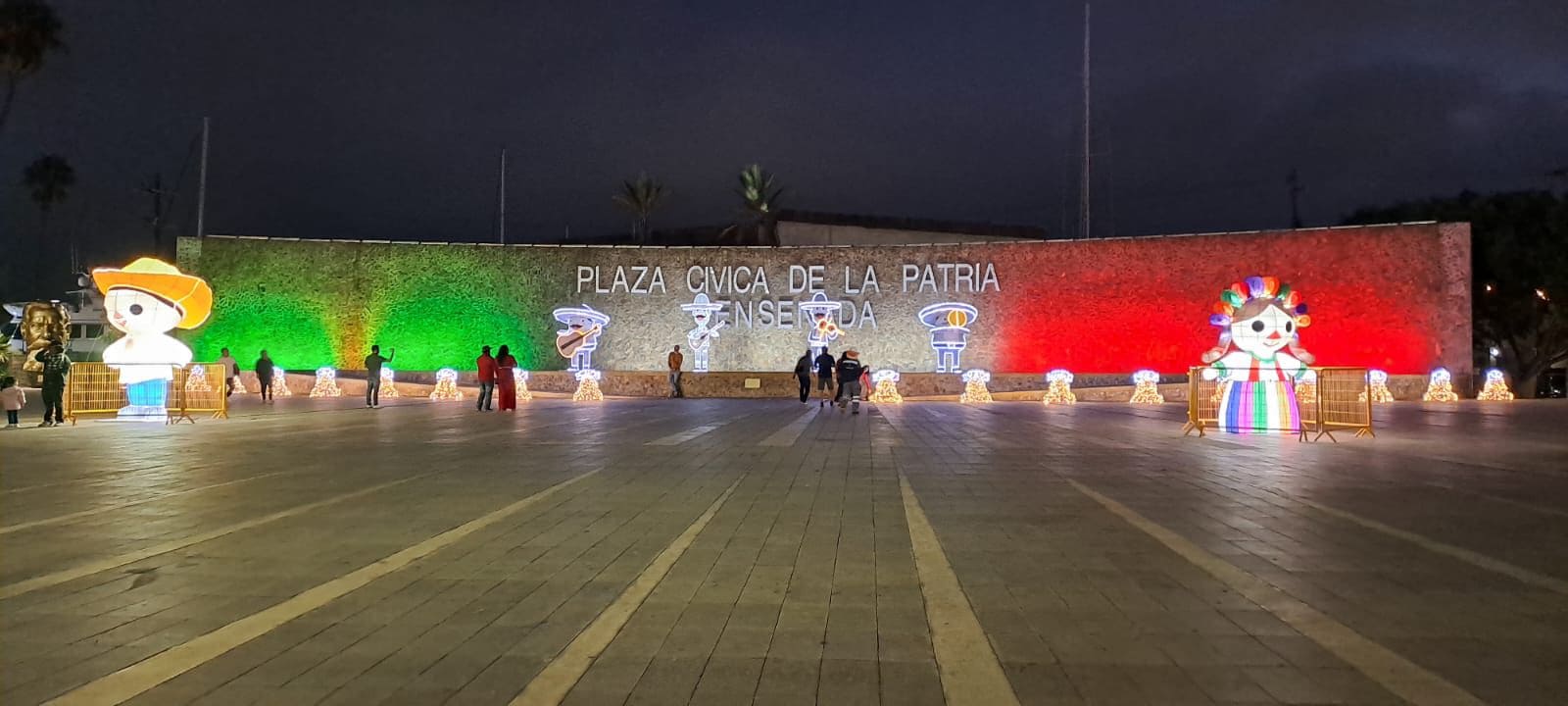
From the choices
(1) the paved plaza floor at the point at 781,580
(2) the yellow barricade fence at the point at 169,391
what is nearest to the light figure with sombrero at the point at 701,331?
(2) the yellow barricade fence at the point at 169,391

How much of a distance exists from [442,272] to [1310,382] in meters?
24.6

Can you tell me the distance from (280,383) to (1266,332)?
26056 mm

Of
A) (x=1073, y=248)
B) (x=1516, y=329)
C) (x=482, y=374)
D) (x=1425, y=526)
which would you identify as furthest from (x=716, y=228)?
(x=1425, y=526)

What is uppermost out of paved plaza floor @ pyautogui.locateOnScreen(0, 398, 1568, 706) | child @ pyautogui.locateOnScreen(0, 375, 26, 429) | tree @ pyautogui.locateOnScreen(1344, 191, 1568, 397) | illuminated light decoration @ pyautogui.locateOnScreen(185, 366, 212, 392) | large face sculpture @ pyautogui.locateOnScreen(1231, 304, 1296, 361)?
tree @ pyautogui.locateOnScreen(1344, 191, 1568, 397)

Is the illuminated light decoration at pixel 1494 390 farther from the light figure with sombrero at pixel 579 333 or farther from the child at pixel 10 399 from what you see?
the child at pixel 10 399

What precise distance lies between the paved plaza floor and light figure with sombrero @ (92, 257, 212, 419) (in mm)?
6436

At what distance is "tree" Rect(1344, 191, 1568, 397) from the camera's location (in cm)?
3453

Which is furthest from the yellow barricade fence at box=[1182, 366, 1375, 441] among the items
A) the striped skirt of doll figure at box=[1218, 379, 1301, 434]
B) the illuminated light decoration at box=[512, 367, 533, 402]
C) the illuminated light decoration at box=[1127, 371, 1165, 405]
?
the illuminated light decoration at box=[512, 367, 533, 402]

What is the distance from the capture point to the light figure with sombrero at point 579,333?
30.6 metres

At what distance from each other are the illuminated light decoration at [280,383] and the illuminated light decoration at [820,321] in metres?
15.3

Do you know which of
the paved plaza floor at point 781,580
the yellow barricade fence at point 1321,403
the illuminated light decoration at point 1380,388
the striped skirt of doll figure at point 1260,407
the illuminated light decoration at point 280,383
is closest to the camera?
the paved plaza floor at point 781,580

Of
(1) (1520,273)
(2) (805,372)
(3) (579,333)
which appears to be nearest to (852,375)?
(2) (805,372)

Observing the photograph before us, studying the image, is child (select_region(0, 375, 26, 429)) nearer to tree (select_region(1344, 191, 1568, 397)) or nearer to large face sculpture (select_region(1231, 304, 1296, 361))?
large face sculpture (select_region(1231, 304, 1296, 361))

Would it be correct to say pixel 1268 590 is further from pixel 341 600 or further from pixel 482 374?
pixel 482 374
